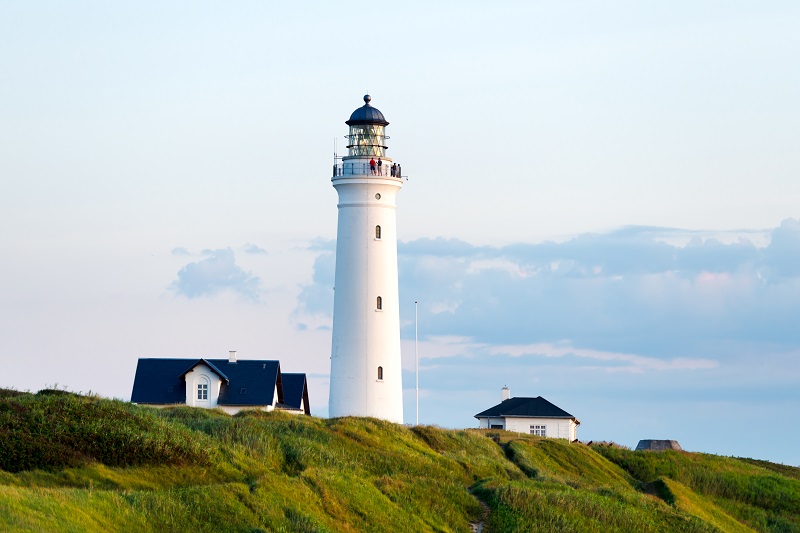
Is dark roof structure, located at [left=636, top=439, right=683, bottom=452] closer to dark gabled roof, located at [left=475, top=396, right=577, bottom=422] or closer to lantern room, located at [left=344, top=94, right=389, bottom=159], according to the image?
dark gabled roof, located at [left=475, top=396, right=577, bottom=422]

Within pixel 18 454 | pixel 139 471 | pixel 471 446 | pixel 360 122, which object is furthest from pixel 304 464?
pixel 360 122

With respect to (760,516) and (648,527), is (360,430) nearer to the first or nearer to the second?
(648,527)

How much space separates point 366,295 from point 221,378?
9.65m

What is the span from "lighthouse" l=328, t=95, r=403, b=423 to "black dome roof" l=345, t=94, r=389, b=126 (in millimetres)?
1746

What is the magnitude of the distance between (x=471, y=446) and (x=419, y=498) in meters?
14.6

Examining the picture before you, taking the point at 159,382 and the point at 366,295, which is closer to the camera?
the point at 366,295

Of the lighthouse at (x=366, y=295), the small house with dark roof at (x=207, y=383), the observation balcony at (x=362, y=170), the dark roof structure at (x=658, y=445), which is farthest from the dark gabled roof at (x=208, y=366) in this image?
the dark roof structure at (x=658, y=445)

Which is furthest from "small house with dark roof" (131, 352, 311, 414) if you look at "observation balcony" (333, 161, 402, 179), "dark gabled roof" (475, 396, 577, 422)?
"dark gabled roof" (475, 396, 577, 422)

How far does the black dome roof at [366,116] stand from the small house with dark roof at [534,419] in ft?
59.3

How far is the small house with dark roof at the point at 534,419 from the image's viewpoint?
64.1 m

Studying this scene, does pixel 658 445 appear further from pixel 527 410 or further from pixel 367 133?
pixel 367 133

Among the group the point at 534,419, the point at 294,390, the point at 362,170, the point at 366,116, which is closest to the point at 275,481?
the point at 362,170

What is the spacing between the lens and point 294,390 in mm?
60469

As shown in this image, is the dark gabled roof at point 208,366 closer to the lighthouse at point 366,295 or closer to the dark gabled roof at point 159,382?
the dark gabled roof at point 159,382
